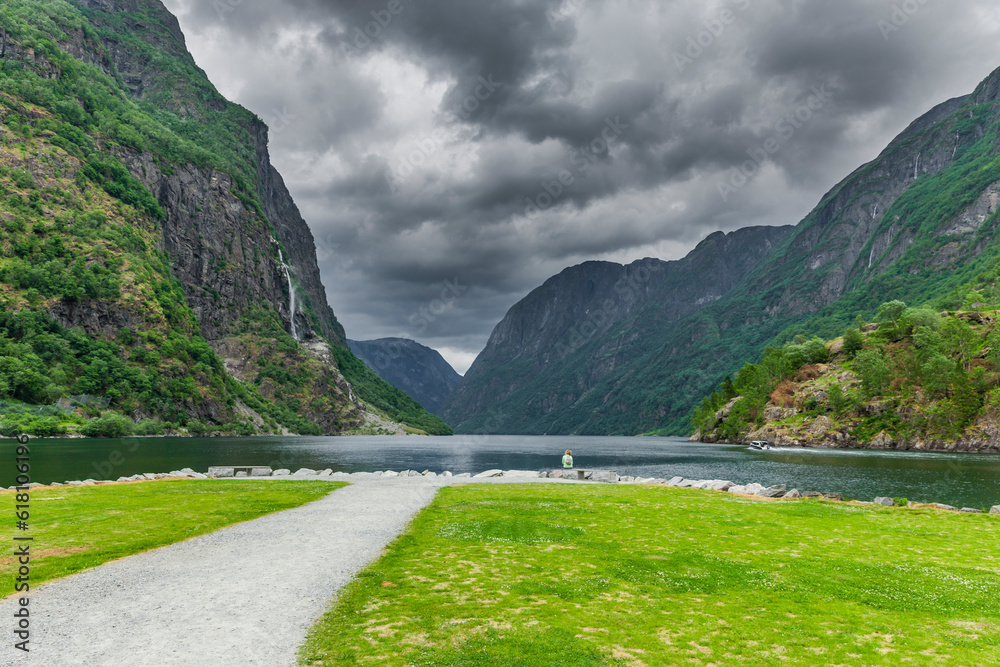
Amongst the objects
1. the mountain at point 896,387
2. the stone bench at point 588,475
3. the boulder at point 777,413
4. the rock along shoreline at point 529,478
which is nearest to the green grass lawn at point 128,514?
the rock along shoreline at point 529,478

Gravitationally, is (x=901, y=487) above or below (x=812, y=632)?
below

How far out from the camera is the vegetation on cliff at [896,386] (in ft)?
356

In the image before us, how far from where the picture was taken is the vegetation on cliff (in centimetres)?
10856

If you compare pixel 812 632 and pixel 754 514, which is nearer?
pixel 812 632

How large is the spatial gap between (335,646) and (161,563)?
34.7 ft

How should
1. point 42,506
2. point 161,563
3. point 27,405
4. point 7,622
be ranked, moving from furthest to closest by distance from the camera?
point 27,405 < point 42,506 < point 161,563 < point 7,622

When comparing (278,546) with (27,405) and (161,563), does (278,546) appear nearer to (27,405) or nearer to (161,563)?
(161,563)

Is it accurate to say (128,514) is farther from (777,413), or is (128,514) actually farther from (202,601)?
(777,413)

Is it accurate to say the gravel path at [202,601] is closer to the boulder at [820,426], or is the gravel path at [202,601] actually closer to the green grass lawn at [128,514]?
the green grass lawn at [128,514]

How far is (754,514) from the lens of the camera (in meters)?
29.3

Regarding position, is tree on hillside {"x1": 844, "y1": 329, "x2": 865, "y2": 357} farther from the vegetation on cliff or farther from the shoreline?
the shoreline

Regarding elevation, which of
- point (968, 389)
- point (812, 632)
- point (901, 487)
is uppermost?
point (968, 389)

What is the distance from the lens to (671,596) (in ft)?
47.6

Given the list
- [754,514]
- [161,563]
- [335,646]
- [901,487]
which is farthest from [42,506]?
[901,487]
